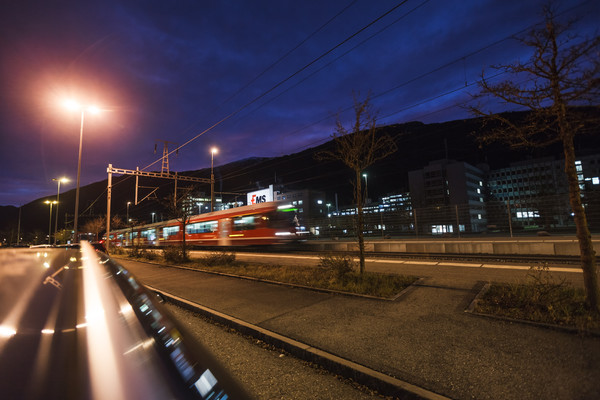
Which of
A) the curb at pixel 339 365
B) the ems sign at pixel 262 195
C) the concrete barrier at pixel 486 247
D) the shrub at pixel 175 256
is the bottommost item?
the curb at pixel 339 365

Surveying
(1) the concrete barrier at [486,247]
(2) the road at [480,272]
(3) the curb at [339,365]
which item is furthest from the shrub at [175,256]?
(3) the curb at [339,365]

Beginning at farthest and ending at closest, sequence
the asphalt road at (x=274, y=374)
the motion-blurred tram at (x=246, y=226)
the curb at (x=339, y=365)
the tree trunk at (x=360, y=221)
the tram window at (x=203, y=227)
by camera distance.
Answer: the tram window at (x=203, y=227) < the motion-blurred tram at (x=246, y=226) < the tree trunk at (x=360, y=221) < the asphalt road at (x=274, y=374) < the curb at (x=339, y=365)

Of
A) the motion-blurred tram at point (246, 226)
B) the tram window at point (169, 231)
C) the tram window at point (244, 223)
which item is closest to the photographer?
the motion-blurred tram at point (246, 226)

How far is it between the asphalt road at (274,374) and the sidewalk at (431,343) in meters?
0.19

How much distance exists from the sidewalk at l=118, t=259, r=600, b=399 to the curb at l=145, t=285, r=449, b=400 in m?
0.01

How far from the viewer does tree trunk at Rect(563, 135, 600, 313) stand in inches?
168

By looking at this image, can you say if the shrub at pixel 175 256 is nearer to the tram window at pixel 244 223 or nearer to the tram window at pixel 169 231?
the tram window at pixel 244 223

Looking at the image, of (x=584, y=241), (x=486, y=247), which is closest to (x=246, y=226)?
(x=486, y=247)

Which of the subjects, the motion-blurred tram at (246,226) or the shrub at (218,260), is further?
the motion-blurred tram at (246,226)

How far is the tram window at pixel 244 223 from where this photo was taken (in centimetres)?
2053

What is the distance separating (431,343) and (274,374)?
211 centimetres

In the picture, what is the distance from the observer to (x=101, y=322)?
1540mm

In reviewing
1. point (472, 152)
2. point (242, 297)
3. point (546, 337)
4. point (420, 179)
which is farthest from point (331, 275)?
point (472, 152)

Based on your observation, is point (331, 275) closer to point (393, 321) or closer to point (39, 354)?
point (393, 321)
